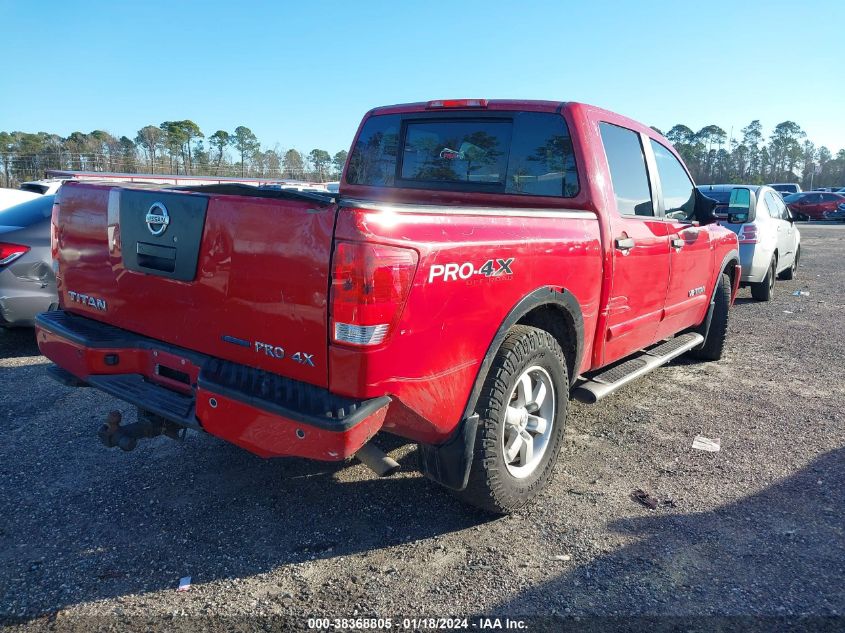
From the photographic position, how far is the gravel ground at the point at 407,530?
8.38ft

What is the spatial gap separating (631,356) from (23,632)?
4178 mm

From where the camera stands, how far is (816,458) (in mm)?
4020

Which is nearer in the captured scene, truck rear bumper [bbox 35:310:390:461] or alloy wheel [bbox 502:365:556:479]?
truck rear bumper [bbox 35:310:390:461]

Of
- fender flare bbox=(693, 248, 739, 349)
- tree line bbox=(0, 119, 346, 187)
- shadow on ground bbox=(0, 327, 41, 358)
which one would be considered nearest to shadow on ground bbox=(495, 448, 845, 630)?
fender flare bbox=(693, 248, 739, 349)

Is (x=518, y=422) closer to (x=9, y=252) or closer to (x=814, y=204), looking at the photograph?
(x=9, y=252)


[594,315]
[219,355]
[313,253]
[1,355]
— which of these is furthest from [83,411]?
[594,315]

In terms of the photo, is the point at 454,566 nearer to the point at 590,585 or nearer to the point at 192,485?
the point at 590,585

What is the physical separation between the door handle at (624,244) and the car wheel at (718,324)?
2492 millimetres

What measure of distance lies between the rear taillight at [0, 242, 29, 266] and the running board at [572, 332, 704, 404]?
16.6ft

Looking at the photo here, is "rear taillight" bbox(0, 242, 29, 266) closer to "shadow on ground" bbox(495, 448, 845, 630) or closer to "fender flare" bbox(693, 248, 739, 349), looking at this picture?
"shadow on ground" bbox(495, 448, 845, 630)

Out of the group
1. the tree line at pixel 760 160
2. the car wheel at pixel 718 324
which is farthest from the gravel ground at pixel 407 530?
the tree line at pixel 760 160

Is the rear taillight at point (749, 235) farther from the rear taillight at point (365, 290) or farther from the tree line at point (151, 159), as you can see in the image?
the tree line at point (151, 159)

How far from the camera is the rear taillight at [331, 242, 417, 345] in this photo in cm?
222

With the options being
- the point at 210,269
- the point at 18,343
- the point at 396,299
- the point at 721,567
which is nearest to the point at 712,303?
the point at 721,567
